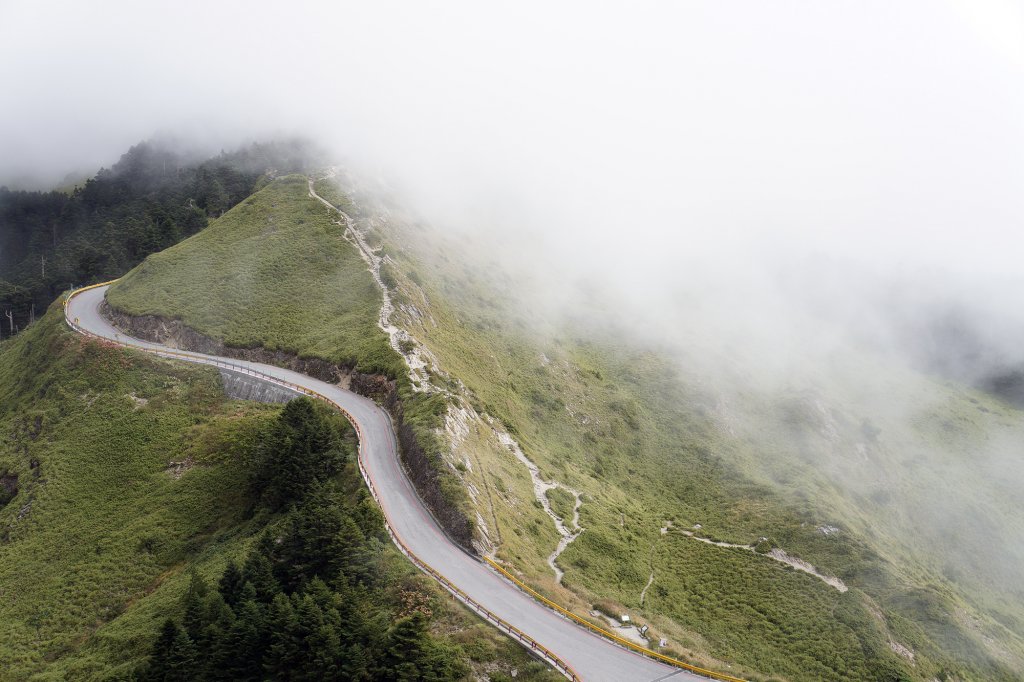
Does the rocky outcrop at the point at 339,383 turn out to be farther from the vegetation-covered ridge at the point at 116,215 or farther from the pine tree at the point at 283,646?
the vegetation-covered ridge at the point at 116,215

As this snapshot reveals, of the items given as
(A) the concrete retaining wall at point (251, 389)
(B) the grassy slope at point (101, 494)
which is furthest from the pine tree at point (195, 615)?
(A) the concrete retaining wall at point (251, 389)

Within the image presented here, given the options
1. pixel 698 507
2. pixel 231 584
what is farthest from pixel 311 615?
pixel 698 507

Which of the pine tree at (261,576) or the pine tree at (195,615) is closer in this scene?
the pine tree at (195,615)

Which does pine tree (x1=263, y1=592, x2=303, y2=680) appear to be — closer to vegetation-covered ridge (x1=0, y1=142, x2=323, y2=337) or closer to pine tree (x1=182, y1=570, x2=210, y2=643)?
pine tree (x1=182, y1=570, x2=210, y2=643)

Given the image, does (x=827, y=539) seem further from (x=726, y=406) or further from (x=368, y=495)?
(x=368, y=495)

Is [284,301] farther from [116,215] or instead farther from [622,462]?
[116,215]

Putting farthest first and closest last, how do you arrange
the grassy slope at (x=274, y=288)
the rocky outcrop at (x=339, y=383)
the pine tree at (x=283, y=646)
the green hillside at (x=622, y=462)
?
the grassy slope at (x=274, y=288) → the green hillside at (x=622, y=462) → the rocky outcrop at (x=339, y=383) → the pine tree at (x=283, y=646)

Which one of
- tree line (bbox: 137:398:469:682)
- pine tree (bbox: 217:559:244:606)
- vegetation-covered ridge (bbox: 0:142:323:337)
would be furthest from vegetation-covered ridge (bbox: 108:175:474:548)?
vegetation-covered ridge (bbox: 0:142:323:337)
